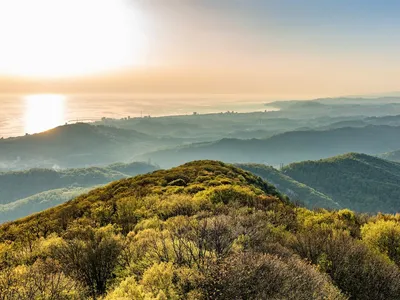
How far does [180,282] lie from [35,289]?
25.9 feet

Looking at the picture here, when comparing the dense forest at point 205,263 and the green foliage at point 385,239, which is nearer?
the dense forest at point 205,263

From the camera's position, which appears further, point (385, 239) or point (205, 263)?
point (385, 239)

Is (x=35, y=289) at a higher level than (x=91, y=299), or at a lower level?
higher

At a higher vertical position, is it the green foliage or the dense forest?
the dense forest

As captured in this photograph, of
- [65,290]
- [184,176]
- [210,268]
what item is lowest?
[184,176]

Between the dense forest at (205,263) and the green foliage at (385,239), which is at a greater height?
the dense forest at (205,263)

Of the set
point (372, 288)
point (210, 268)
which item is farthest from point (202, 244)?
point (372, 288)

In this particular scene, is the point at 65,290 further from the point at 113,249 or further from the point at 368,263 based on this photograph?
the point at 368,263

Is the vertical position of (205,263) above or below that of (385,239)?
above

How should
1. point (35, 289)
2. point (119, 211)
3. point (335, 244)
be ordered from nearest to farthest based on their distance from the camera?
1. point (35, 289)
2. point (335, 244)
3. point (119, 211)

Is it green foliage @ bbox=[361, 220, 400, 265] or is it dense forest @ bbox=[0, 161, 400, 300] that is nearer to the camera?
dense forest @ bbox=[0, 161, 400, 300]

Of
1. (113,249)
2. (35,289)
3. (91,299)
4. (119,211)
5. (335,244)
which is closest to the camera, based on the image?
(35,289)

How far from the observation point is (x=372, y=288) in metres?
22.3

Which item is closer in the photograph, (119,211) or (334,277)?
(334,277)
